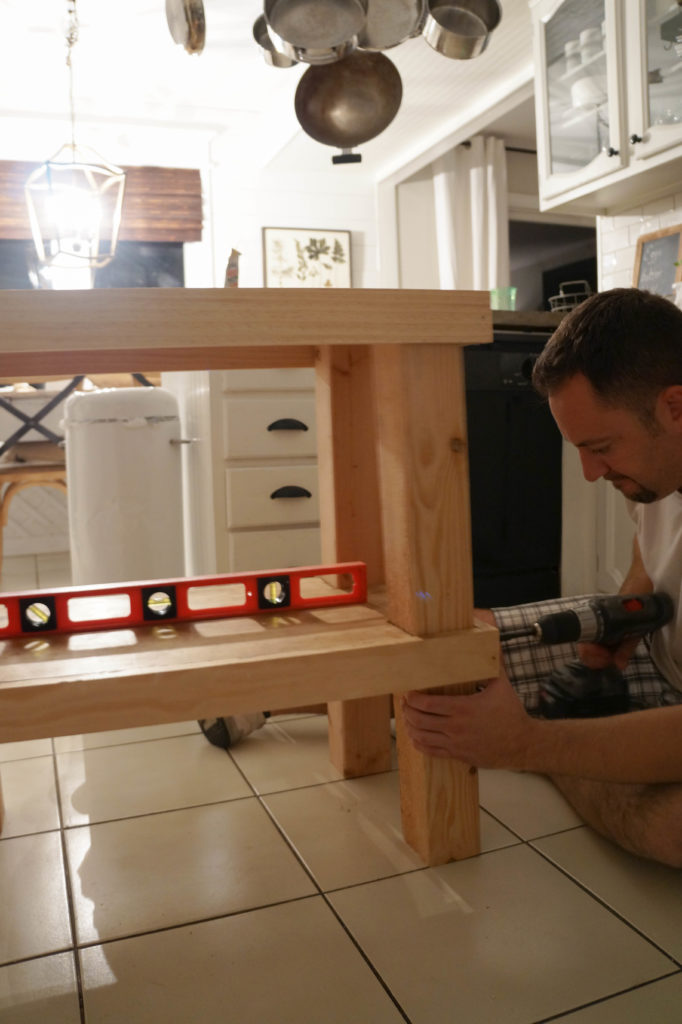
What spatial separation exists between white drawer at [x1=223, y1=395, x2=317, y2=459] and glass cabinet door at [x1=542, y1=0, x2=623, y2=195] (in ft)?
4.14

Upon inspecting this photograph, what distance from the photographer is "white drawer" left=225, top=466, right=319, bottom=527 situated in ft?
6.59

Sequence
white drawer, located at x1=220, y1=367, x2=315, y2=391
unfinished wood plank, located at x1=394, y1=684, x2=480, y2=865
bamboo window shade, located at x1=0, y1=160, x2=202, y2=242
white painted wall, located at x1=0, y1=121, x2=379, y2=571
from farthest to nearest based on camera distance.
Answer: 1. bamboo window shade, located at x1=0, y1=160, x2=202, y2=242
2. white painted wall, located at x1=0, y1=121, x2=379, y2=571
3. white drawer, located at x1=220, y1=367, x2=315, y2=391
4. unfinished wood plank, located at x1=394, y1=684, x2=480, y2=865

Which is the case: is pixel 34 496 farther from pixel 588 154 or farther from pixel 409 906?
pixel 409 906

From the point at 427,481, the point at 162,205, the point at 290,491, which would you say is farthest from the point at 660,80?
the point at 162,205

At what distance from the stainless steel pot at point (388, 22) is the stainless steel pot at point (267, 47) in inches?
8.0

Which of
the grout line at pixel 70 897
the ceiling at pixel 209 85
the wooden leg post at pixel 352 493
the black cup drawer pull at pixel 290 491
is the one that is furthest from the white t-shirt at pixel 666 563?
the ceiling at pixel 209 85

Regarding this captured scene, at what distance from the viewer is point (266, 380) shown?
6.54 feet

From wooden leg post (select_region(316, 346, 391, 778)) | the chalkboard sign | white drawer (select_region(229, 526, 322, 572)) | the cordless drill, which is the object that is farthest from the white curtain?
the cordless drill

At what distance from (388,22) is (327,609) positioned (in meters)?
1.32

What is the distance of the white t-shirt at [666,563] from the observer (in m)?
1.11

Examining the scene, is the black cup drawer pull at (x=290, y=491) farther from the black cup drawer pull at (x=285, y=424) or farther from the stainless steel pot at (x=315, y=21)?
the stainless steel pot at (x=315, y=21)

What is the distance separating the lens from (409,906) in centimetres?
94

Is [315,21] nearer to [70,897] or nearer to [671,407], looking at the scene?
[671,407]

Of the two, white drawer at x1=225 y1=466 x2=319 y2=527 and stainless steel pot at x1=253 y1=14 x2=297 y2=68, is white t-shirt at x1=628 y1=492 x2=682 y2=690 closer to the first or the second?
white drawer at x1=225 y1=466 x2=319 y2=527
